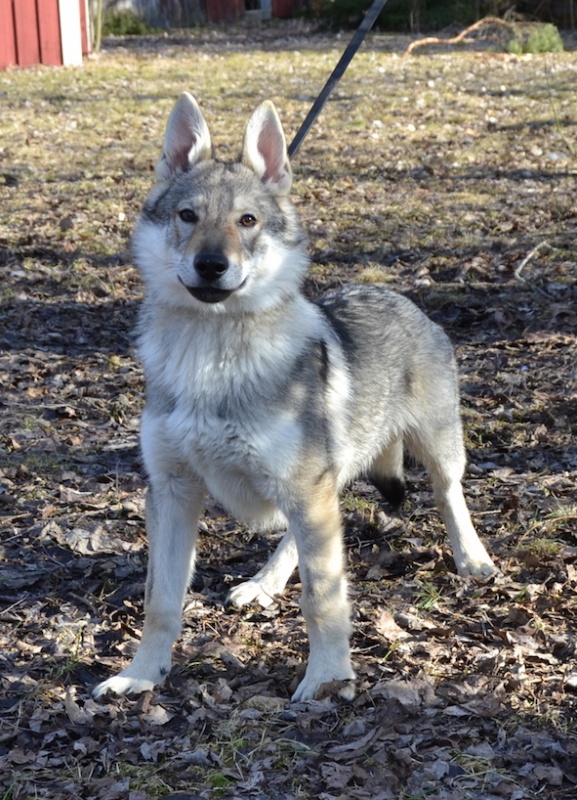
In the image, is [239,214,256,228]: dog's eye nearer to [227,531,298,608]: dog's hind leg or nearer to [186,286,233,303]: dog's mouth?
[186,286,233,303]: dog's mouth

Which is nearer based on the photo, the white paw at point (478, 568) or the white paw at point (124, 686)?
the white paw at point (124, 686)

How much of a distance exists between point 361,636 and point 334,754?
0.93 metres

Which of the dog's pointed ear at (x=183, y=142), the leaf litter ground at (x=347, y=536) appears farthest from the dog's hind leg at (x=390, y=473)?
the dog's pointed ear at (x=183, y=142)

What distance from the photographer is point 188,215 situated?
4.07m

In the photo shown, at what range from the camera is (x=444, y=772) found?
3398 millimetres

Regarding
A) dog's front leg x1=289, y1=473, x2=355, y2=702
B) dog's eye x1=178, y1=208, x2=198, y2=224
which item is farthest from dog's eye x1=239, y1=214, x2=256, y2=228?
dog's front leg x1=289, y1=473, x2=355, y2=702

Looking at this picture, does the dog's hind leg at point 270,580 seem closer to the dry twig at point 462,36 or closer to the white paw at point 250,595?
the white paw at point 250,595

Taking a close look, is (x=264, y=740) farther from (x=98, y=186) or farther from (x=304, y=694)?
(x=98, y=186)

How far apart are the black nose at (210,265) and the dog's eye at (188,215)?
28 centimetres

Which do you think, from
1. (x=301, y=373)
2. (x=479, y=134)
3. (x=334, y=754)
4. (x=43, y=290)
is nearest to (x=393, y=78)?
(x=479, y=134)

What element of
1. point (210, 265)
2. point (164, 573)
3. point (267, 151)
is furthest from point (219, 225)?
point (164, 573)

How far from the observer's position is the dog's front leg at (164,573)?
413cm

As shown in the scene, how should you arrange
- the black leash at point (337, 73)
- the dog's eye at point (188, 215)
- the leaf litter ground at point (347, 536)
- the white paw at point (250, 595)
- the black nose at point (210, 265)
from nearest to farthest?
the leaf litter ground at point (347, 536) < the black nose at point (210, 265) < the dog's eye at point (188, 215) < the white paw at point (250, 595) < the black leash at point (337, 73)

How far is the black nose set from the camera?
381cm
